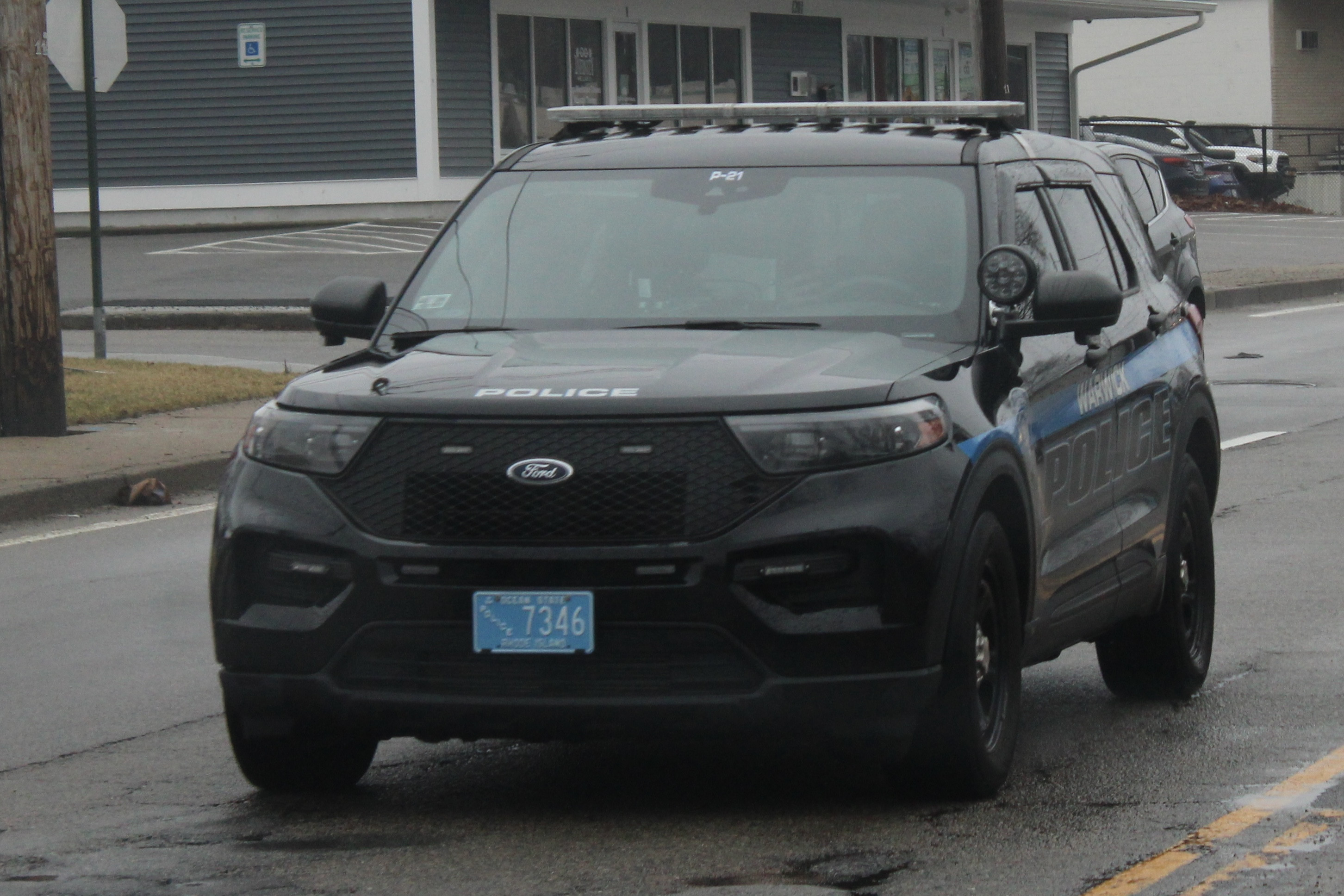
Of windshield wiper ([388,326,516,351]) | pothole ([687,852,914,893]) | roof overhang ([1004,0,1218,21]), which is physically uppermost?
roof overhang ([1004,0,1218,21])

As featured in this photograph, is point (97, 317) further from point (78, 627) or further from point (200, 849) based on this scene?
point (200, 849)

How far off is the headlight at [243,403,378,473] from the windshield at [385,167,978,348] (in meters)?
0.88

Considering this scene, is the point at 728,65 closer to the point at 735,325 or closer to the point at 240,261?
the point at 240,261

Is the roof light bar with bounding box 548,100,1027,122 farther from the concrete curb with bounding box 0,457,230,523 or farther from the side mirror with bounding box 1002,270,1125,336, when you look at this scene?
the concrete curb with bounding box 0,457,230,523

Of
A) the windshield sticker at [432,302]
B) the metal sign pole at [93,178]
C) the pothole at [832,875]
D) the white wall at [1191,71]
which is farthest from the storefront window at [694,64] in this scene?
the pothole at [832,875]

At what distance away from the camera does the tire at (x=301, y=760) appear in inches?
228

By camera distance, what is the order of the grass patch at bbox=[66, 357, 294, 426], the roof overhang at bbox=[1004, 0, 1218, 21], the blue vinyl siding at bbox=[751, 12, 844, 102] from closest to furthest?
1. the grass patch at bbox=[66, 357, 294, 426]
2. the blue vinyl siding at bbox=[751, 12, 844, 102]
3. the roof overhang at bbox=[1004, 0, 1218, 21]

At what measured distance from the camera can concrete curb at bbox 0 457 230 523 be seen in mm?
11859

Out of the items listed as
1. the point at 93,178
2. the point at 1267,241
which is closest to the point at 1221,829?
the point at 93,178

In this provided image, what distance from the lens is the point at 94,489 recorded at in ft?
40.5

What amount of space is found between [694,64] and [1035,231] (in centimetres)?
3149

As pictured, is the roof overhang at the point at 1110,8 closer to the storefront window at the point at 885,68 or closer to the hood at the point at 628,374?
the storefront window at the point at 885,68

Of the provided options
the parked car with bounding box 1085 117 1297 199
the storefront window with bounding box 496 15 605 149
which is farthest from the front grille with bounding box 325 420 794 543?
the parked car with bounding box 1085 117 1297 199

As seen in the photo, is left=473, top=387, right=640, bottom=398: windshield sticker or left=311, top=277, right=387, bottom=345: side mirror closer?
left=473, top=387, right=640, bottom=398: windshield sticker
